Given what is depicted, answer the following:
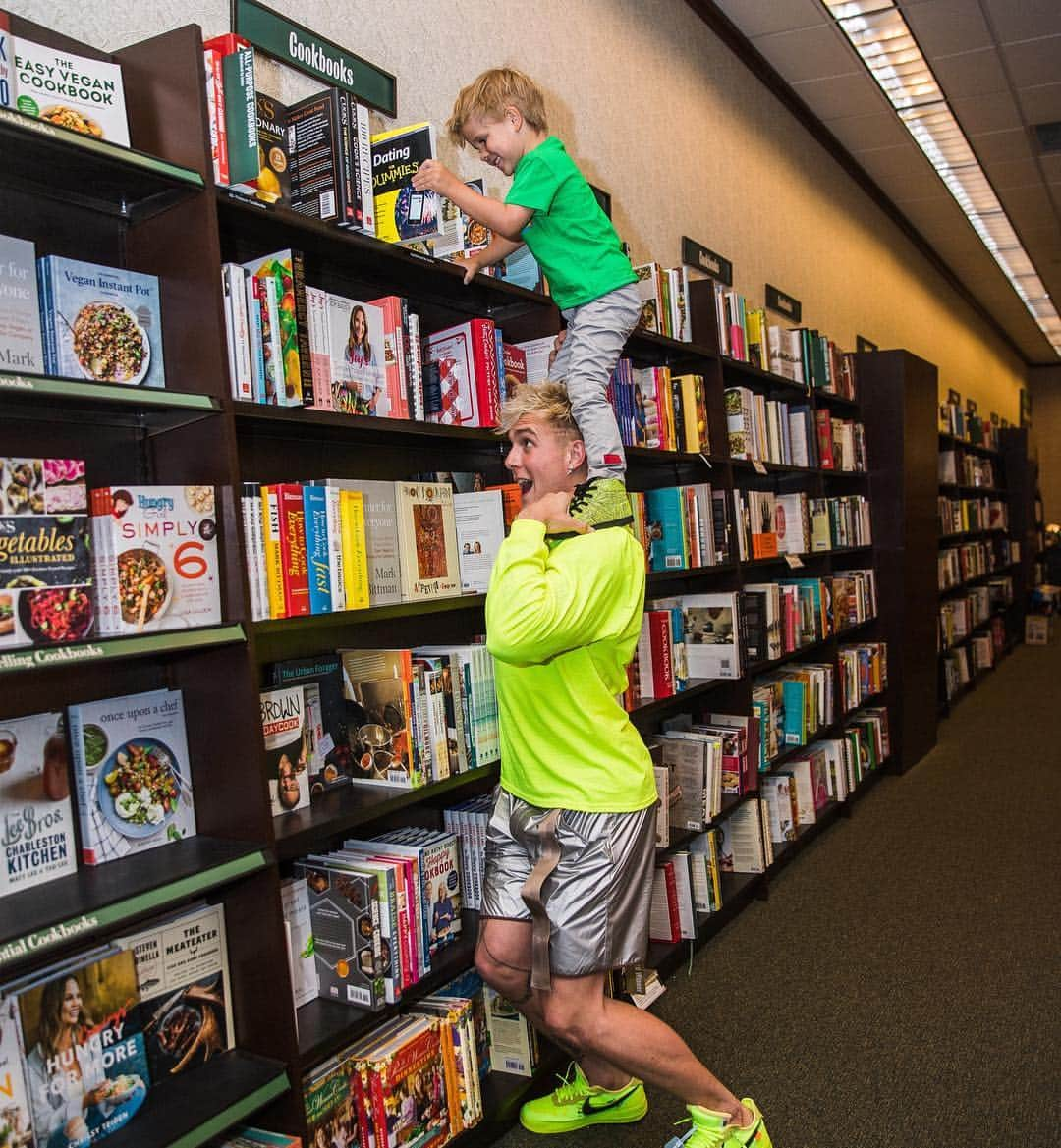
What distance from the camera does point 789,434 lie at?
4.43 meters

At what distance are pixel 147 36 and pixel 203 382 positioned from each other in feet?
2.70

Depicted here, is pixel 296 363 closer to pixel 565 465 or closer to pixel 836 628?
pixel 565 465

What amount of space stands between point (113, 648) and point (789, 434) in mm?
3579

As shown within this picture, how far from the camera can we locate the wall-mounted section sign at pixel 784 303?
16.6 ft

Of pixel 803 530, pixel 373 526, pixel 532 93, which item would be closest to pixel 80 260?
pixel 373 526

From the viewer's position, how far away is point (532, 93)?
222 cm

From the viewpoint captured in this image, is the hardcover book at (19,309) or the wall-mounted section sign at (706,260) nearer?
the hardcover book at (19,309)

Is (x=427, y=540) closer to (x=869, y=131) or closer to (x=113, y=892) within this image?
(x=113, y=892)

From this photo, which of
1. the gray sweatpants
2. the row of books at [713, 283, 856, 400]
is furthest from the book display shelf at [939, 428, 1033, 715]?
the gray sweatpants

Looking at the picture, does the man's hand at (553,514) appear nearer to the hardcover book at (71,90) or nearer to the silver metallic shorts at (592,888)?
the silver metallic shorts at (592,888)

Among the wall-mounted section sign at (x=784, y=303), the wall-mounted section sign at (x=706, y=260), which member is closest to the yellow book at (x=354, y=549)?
the wall-mounted section sign at (x=706, y=260)

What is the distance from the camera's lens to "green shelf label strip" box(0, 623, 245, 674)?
1.31 metres

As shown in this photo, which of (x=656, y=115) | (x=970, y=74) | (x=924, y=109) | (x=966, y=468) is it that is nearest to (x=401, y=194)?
(x=656, y=115)

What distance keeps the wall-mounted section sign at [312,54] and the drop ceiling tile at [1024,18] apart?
3.29 metres
